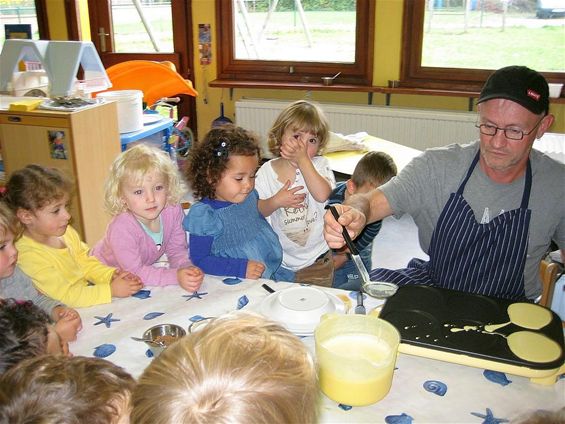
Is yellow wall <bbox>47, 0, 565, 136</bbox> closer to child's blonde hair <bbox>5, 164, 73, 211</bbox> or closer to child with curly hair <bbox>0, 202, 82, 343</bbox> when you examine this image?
child's blonde hair <bbox>5, 164, 73, 211</bbox>

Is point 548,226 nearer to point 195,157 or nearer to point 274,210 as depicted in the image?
point 274,210

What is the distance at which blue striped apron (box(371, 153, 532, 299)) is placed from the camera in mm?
1482

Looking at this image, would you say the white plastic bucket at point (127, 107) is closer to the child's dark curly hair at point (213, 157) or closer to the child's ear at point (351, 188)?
the child's dark curly hair at point (213, 157)

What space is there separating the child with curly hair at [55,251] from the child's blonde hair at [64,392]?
63 centimetres

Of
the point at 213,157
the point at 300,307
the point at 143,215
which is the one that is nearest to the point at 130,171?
the point at 143,215

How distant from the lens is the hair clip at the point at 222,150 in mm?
1689

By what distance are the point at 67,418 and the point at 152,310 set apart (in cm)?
64

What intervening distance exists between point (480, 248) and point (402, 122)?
2.67m

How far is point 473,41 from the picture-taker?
397 cm

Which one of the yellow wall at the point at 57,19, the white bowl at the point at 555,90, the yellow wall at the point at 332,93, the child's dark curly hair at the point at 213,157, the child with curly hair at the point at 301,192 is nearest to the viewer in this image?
the child's dark curly hair at the point at 213,157

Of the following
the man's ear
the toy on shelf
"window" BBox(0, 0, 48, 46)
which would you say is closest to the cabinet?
the toy on shelf

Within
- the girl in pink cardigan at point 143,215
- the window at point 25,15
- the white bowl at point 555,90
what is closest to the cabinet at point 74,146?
the girl in pink cardigan at point 143,215

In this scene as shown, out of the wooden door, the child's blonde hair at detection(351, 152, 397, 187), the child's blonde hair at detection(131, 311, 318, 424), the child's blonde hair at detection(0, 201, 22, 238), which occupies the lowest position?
the child's blonde hair at detection(351, 152, 397, 187)

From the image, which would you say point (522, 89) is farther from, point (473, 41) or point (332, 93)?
point (332, 93)
